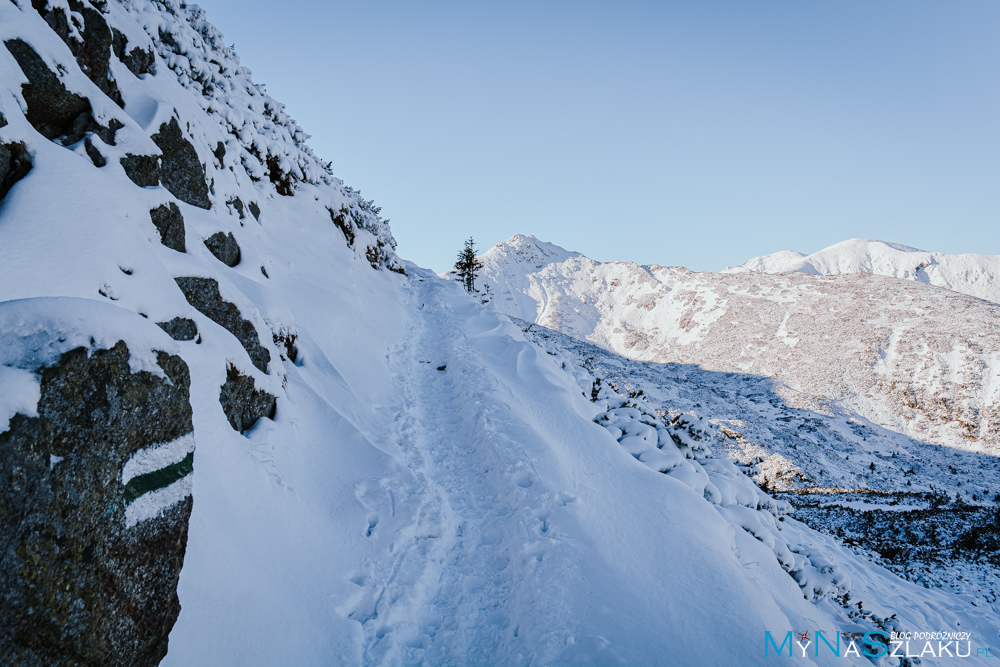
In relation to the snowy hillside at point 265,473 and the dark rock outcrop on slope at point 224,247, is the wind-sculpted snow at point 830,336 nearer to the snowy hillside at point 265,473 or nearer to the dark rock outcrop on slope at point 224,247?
the snowy hillside at point 265,473

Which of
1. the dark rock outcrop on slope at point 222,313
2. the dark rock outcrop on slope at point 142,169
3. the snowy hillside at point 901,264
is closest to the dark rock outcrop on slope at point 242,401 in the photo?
the dark rock outcrop on slope at point 222,313

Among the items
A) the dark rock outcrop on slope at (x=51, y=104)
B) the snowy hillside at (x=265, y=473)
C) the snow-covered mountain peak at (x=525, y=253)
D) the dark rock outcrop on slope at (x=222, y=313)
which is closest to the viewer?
the snowy hillside at (x=265, y=473)

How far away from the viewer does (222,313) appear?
694 cm

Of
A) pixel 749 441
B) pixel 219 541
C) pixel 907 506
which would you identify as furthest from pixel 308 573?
pixel 749 441

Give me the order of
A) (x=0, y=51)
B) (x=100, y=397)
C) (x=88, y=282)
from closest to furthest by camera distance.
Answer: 1. (x=100, y=397)
2. (x=88, y=282)
3. (x=0, y=51)

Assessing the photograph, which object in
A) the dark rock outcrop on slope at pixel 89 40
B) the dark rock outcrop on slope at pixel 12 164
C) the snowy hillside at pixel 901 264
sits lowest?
the dark rock outcrop on slope at pixel 12 164

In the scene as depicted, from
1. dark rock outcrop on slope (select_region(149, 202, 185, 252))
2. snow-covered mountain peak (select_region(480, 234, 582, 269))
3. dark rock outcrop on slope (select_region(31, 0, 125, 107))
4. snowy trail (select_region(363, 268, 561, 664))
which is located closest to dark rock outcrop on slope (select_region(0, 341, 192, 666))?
snowy trail (select_region(363, 268, 561, 664))

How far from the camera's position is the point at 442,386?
12039 millimetres

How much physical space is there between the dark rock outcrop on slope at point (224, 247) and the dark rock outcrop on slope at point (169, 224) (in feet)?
5.80

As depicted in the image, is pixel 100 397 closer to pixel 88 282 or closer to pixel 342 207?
pixel 88 282

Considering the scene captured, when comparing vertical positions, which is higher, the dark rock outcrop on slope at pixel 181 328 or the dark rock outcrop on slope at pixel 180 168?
the dark rock outcrop on slope at pixel 180 168

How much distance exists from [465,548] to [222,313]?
544cm

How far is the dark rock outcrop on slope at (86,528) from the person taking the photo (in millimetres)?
2273

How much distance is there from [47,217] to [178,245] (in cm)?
233
